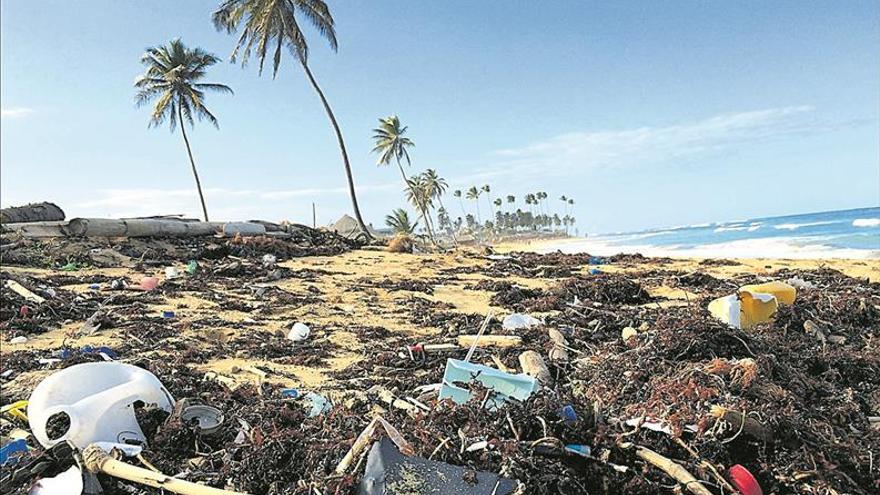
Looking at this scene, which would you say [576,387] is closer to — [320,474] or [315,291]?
[320,474]

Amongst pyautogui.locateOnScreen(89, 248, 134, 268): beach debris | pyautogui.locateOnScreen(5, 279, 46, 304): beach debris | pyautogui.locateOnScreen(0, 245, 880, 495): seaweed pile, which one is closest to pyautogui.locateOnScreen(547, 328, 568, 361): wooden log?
pyautogui.locateOnScreen(0, 245, 880, 495): seaweed pile

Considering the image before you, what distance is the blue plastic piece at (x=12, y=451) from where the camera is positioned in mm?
2880

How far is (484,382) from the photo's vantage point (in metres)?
3.38

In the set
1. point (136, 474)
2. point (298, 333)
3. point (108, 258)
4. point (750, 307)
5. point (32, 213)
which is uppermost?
point (32, 213)

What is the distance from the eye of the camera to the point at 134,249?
44.0 ft

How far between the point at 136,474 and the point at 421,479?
4.55 feet

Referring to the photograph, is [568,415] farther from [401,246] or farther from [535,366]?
[401,246]

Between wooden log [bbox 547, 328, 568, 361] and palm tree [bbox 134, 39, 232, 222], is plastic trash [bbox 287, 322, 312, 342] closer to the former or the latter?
A: wooden log [bbox 547, 328, 568, 361]

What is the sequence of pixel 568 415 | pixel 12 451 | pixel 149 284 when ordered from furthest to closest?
pixel 149 284
pixel 12 451
pixel 568 415

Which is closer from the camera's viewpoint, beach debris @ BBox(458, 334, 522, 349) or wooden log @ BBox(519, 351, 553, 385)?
wooden log @ BBox(519, 351, 553, 385)

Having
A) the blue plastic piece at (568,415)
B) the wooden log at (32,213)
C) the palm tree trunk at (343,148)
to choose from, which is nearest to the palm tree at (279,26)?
the palm tree trunk at (343,148)

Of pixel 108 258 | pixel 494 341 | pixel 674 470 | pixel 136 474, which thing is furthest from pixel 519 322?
pixel 108 258

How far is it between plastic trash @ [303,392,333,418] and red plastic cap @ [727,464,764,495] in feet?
8.03

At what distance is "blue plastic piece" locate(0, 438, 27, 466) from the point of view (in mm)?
2880
